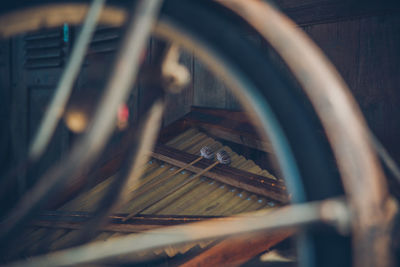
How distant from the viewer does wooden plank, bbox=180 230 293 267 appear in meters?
1.04

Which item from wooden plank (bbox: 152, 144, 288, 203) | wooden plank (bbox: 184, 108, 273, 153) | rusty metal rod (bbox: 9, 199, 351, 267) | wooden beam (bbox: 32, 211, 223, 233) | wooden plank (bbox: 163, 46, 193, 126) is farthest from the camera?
wooden plank (bbox: 163, 46, 193, 126)

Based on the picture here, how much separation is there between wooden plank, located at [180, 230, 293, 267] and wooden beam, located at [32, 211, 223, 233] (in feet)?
0.75

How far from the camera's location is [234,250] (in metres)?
1.07

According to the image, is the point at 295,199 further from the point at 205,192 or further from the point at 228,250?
the point at 205,192

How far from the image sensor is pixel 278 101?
0.50 meters

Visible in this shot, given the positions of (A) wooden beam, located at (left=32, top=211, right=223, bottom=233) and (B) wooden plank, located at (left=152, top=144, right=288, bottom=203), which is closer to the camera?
(A) wooden beam, located at (left=32, top=211, right=223, bottom=233)

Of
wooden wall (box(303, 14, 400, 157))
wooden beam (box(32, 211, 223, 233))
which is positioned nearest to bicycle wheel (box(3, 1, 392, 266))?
wooden beam (box(32, 211, 223, 233))

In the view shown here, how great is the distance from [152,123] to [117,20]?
0.27 m

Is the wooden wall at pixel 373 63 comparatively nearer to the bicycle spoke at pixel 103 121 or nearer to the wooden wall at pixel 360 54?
the wooden wall at pixel 360 54

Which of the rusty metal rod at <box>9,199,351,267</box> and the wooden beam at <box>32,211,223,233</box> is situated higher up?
the rusty metal rod at <box>9,199,351,267</box>

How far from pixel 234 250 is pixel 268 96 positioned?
71 cm

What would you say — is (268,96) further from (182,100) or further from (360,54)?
(182,100)

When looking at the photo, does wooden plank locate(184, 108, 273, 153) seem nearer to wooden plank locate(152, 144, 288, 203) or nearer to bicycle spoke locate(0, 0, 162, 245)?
wooden plank locate(152, 144, 288, 203)

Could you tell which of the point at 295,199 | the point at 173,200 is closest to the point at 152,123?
the point at 295,199
